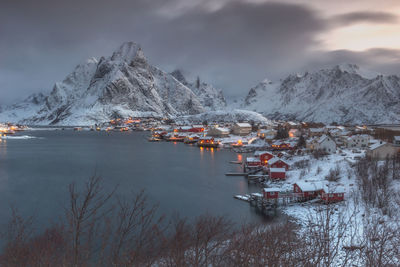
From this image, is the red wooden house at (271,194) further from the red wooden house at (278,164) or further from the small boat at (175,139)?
the small boat at (175,139)

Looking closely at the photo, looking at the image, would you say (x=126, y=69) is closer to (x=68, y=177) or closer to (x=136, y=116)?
(x=136, y=116)

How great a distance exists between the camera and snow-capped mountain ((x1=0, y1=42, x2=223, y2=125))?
13175 centimetres

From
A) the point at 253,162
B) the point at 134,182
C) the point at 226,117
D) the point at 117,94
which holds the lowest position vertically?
the point at 134,182

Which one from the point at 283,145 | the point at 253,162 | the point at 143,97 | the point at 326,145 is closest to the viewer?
the point at 253,162

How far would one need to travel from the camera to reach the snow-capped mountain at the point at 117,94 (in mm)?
131750

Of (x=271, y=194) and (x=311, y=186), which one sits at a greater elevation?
(x=311, y=186)

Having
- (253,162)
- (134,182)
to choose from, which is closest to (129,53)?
(253,162)

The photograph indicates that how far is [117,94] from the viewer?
13988 cm

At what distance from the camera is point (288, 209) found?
1417 cm

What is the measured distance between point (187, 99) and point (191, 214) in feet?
548

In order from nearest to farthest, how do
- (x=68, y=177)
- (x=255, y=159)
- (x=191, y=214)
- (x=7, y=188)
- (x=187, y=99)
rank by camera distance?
1. (x=191, y=214)
2. (x=7, y=188)
3. (x=68, y=177)
4. (x=255, y=159)
5. (x=187, y=99)

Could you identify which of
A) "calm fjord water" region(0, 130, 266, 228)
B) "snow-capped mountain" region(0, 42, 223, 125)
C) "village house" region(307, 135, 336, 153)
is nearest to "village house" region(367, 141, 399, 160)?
"village house" region(307, 135, 336, 153)

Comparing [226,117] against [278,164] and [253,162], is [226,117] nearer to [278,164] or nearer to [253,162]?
[253,162]

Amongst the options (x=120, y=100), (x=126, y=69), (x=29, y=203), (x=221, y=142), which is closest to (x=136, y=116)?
(x=120, y=100)
